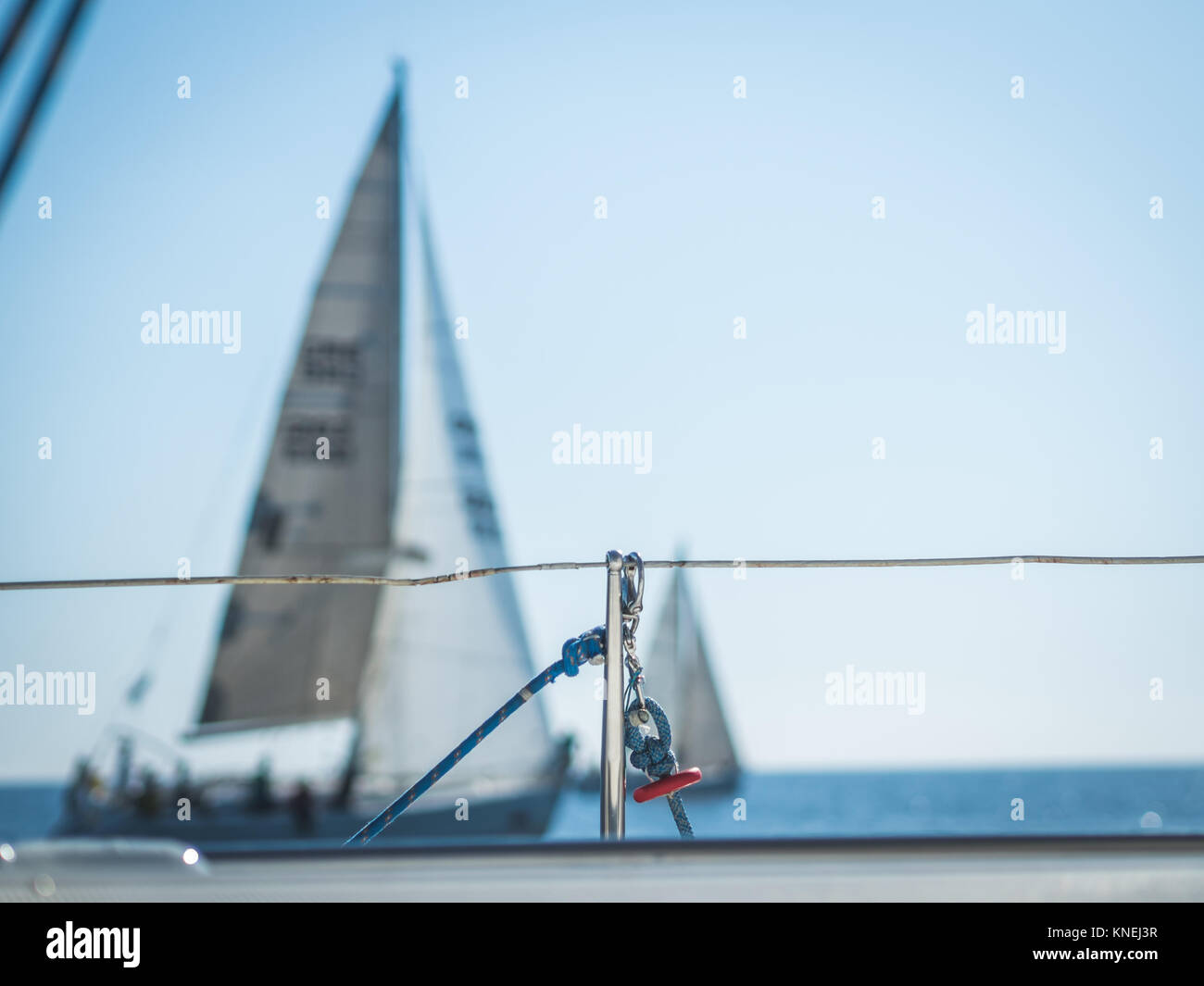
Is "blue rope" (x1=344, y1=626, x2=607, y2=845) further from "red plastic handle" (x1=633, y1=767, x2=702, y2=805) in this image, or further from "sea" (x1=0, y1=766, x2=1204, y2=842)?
"sea" (x1=0, y1=766, x2=1204, y2=842)

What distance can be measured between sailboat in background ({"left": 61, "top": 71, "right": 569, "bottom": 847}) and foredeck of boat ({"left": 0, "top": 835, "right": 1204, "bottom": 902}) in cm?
1599

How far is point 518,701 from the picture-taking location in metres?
1.97

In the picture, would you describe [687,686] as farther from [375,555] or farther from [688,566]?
[688,566]

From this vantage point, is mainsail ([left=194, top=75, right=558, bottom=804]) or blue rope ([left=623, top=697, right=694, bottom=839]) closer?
blue rope ([left=623, top=697, right=694, bottom=839])

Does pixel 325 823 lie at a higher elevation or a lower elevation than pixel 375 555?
lower

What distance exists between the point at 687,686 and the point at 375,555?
2411 cm

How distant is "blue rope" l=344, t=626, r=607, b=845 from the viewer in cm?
184

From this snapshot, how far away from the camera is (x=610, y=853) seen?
0.93m

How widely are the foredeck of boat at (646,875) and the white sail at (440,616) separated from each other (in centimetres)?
1576

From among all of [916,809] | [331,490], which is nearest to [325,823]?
[331,490]

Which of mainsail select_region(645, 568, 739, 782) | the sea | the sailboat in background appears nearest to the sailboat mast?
the sailboat in background
